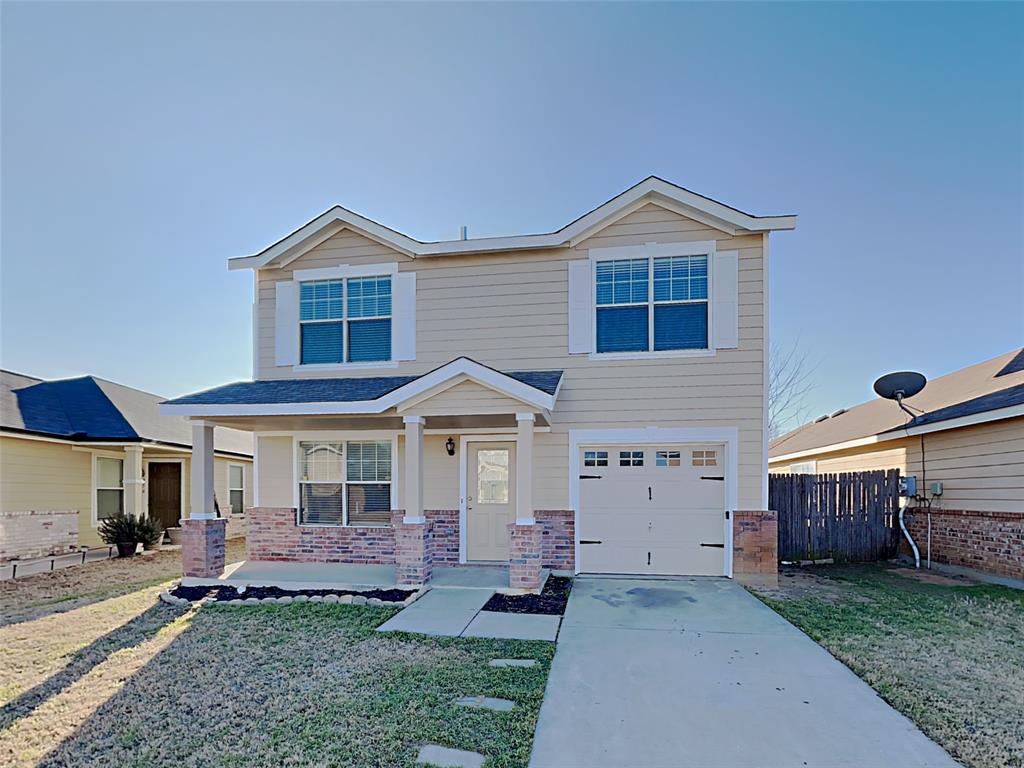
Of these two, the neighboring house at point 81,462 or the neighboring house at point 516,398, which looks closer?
the neighboring house at point 516,398

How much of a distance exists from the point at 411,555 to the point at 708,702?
15.4 feet

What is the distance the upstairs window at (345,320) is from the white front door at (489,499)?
257cm

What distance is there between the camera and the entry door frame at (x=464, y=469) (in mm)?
9164

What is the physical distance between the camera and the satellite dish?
10492mm

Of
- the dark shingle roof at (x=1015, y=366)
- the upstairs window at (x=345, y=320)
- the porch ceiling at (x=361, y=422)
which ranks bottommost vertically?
the porch ceiling at (x=361, y=422)

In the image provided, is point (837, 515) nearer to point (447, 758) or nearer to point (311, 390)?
point (447, 758)

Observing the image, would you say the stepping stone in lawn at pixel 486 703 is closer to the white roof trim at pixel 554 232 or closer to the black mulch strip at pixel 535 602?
the black mulch strip at pixel 535 602

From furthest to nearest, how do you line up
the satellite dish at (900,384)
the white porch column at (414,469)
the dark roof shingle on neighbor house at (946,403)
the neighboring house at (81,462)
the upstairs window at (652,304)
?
the satellite dish at (900,384), the neighboring house at (81,462), the dark roof shingle on neighbor house at (946,403), the upstairs window at (652,304), the white porch column at (414,469)

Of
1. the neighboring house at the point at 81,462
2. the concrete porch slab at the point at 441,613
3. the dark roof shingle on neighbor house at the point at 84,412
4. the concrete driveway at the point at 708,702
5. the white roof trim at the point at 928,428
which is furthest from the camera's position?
the dark roof shingle on neighbor house at the point at 84,412

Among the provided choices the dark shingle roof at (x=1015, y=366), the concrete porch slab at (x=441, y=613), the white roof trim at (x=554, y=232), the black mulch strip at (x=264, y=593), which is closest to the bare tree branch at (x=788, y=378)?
the dark shingle roof at (x=1015, y=366)

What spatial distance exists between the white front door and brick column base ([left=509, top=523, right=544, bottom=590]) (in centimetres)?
158

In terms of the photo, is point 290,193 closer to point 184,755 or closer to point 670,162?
point 670,162

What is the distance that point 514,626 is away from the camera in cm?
605

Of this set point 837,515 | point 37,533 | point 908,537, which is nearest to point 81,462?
point 37,533
